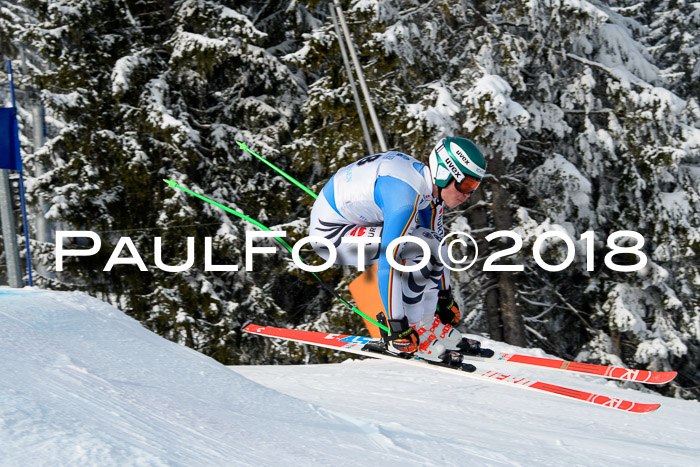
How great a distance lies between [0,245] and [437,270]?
13474 millimetres

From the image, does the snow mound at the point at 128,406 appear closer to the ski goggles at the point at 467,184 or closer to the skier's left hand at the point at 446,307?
the ski goggles at the point at 467,184

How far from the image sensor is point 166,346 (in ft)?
11.6

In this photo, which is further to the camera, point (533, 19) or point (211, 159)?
point (211, 159)

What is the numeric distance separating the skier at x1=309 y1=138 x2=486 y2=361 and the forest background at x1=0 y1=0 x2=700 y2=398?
4.20 meters

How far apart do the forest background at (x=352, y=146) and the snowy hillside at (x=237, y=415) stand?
4.60 m

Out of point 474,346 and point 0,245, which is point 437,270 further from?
point 0,245

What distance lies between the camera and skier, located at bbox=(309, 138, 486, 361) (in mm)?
3869

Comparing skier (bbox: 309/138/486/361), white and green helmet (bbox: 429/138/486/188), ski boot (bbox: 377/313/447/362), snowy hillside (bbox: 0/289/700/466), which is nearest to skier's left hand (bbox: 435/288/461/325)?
skier (bbox: 309/138/486/361)

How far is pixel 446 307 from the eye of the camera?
15.4ft

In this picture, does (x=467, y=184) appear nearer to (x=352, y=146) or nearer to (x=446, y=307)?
(x=446, y=307)

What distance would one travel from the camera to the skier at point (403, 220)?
152 inches

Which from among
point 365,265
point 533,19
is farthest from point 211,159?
point 365,265

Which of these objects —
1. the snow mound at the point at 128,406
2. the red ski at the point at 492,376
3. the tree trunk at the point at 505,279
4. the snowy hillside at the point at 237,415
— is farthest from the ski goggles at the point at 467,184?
the tree trunk at the point at 505,279

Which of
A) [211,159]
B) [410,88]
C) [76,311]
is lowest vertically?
[76,311]
